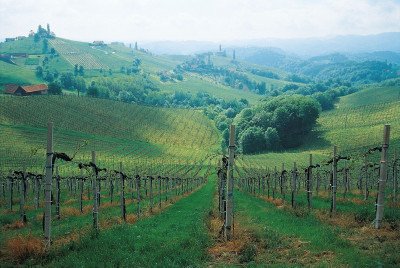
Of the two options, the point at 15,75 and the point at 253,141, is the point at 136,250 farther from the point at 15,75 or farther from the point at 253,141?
the point at 15,75

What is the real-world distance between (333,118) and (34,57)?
183 metres

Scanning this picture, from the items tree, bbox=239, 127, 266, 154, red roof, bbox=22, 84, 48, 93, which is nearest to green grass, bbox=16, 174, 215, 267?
tree, bbox=239, 127, 266, 154

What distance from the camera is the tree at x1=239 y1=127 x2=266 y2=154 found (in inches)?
4085

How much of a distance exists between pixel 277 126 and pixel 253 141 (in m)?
12.7

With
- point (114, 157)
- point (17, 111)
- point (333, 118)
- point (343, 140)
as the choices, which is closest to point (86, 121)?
point (17, 111)

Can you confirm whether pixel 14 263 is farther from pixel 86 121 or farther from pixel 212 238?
pixel 86 121

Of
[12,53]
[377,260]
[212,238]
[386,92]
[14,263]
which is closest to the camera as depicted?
[377,260]

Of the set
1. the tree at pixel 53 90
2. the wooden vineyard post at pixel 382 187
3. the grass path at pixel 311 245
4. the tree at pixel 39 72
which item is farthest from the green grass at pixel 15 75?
the wooden vineyard post at pixel 382 187

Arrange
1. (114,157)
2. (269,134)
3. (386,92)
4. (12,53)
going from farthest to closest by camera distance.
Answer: (12,53), (386,92), (269,134), (114,157)

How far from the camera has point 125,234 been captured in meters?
10.5

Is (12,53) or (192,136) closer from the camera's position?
(192,136)

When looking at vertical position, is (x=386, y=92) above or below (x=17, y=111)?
above

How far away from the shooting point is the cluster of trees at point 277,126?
10375cm

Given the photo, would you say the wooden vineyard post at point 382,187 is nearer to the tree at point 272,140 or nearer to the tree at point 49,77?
the tree at point 272,140
